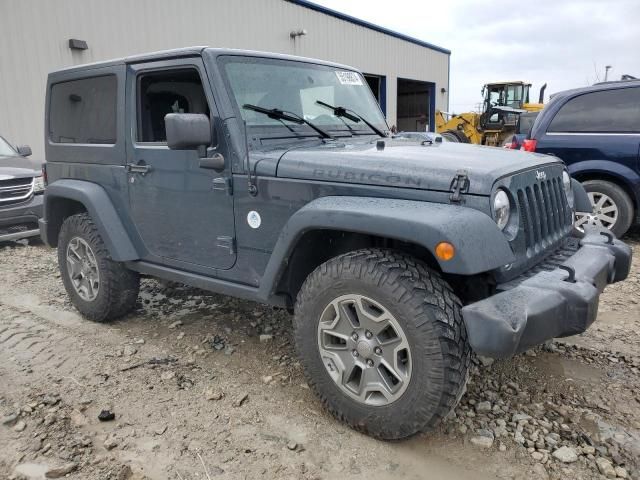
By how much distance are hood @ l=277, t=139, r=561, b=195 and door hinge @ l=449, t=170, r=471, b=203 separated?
0.02m

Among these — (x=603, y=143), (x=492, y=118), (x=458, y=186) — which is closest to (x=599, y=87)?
(x=603, y=143)

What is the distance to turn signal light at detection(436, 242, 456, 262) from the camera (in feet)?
6.85

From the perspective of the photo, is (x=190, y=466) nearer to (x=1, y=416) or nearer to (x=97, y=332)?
(x=1, y=416)

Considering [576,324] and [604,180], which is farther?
[604,180]

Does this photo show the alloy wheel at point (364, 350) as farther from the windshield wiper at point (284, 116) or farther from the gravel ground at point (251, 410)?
the windshield wiper at point (284, 116)

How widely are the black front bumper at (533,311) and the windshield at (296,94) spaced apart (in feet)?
5.33

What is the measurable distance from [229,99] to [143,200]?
1.02 m

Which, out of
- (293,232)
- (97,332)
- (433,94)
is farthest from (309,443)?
(433,94)

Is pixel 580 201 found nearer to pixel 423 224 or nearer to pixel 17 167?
pixel 423 224

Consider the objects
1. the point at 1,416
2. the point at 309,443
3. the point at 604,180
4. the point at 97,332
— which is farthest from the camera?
the point at 604,180

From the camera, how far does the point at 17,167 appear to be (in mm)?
7086

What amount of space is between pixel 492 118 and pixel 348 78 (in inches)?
563

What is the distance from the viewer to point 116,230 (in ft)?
11.7

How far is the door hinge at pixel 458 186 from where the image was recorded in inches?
88.0
